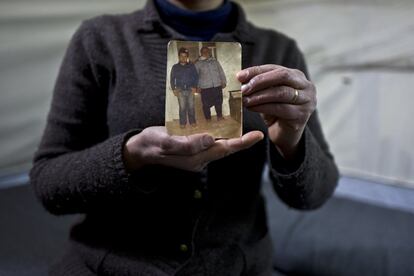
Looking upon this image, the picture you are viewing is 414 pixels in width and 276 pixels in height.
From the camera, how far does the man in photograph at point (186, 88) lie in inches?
17.6

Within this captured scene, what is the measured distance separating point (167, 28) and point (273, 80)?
0.72ft

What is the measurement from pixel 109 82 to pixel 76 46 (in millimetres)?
75

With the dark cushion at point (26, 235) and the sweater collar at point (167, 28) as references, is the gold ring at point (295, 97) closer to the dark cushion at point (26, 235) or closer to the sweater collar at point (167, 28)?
the sweater collar at point (167, 28)

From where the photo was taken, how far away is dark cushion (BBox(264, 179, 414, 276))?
2.97ft

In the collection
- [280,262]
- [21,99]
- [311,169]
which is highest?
[311,169]

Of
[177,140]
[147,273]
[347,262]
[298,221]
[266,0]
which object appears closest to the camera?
[177,140]

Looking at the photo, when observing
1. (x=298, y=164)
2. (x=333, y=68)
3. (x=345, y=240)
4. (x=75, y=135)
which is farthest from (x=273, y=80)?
(x=333, y=68)

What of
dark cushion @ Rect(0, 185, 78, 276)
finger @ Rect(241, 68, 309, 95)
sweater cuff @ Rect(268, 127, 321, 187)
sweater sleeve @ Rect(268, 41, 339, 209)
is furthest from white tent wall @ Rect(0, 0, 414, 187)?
finger @ Rect(241, 68, 309, 95)

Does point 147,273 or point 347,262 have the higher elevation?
point 147,273

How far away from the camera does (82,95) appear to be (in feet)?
2.03

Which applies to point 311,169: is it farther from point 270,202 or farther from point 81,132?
point 270,202

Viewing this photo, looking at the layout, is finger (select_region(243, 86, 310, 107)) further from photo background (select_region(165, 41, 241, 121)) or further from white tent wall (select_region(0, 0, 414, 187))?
white tent wall (select_region(0, 0, 414, 187))

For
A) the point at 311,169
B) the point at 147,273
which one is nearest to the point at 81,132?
the point at 147,273

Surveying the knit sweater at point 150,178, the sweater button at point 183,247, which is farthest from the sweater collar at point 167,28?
the sweater button at point 183,247
